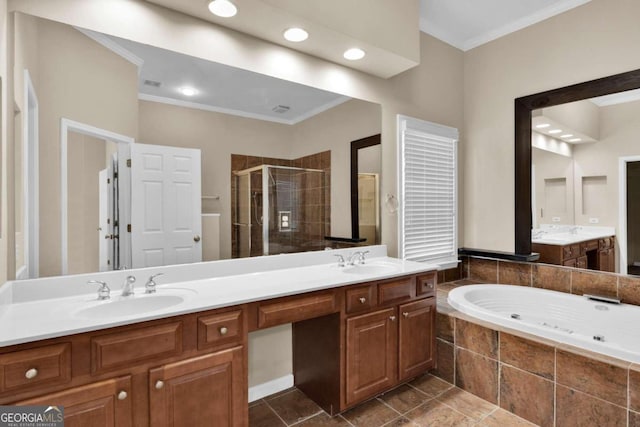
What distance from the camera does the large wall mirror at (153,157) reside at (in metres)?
1.58

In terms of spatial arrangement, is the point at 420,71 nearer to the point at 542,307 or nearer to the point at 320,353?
the point at 542,307

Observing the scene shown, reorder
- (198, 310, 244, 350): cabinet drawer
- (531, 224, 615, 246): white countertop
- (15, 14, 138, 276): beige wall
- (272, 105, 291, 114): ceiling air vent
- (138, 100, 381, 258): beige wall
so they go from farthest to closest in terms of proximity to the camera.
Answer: (531, 224, 615, 246): white countertop < (272, 105, 291, 114): ceiling air vent < (138, 100, 381, 258): beige wall < (15, 14, 138, 276): beige wall < (198, 310, 244, 350): cabinet drawer

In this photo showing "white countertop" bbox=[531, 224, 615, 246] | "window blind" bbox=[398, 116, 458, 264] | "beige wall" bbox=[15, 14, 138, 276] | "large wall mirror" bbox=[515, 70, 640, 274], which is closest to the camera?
"beige wall" bbox=[15, 14, 138, 276]

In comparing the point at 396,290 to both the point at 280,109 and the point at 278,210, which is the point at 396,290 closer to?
the point at 278,210

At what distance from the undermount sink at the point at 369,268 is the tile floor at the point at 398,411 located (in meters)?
0.85

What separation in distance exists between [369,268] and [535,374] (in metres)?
1.20

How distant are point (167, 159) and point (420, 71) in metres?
2.47

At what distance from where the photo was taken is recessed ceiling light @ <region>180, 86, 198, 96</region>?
6.52ft

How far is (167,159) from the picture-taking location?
191 centimetres

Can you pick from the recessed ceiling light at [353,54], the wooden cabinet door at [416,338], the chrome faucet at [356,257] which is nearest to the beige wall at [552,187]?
the wooden cabinet door at [416,338]

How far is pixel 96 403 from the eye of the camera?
1229 millimetres

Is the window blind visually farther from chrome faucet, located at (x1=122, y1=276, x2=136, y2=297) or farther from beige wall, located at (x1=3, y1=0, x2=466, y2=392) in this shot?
chrome faucet, located at (x1=122, y1=276, x2=136, y2=297)

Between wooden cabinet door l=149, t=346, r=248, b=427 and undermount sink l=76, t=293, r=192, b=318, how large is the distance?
332mm

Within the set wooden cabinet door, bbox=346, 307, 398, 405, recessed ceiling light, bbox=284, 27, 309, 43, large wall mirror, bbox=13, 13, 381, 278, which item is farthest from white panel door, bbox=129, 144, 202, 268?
wooden cabinet door, bbox=346, 307, 398, 405
